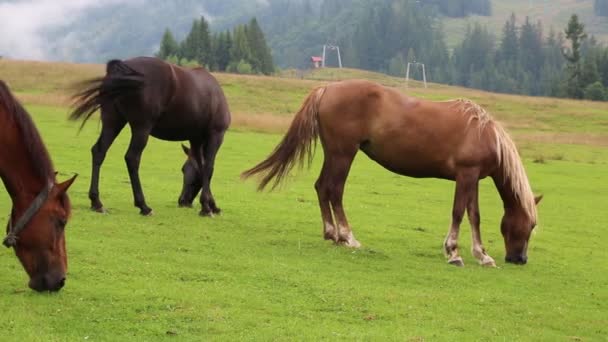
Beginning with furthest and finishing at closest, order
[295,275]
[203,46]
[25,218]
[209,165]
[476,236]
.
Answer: [203,46], [209,165], [476,236], [295,275], [25,218]

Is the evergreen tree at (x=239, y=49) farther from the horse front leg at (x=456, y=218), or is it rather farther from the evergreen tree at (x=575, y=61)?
the horse front leg at (x=456, y=218)

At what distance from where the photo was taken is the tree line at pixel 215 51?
11125 cm

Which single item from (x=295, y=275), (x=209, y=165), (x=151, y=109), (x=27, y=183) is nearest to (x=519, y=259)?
(x=295, y=275)

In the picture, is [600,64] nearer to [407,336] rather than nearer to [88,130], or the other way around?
[88,130]

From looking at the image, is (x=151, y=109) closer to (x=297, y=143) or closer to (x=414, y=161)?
(x=297, y=143)

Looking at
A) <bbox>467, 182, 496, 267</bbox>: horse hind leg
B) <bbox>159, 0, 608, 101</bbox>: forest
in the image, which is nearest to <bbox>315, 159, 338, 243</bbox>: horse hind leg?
<bbox>467, 182, 496, 267</bbox>: horse hind leg

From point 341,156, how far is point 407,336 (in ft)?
14.3

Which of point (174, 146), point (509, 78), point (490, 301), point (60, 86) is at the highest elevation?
point (490, 301)

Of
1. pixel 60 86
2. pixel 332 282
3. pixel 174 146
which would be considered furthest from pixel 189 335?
pixel 60 86

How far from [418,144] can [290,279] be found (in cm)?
311

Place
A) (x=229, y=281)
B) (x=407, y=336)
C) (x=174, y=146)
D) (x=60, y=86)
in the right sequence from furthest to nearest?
(x=60, y=86)
(x=174, y=146)
(x=229, y=281)
(x=407, y=336)

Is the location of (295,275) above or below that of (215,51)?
above

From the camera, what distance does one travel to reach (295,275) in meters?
8.91

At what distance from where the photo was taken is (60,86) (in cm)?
4844
